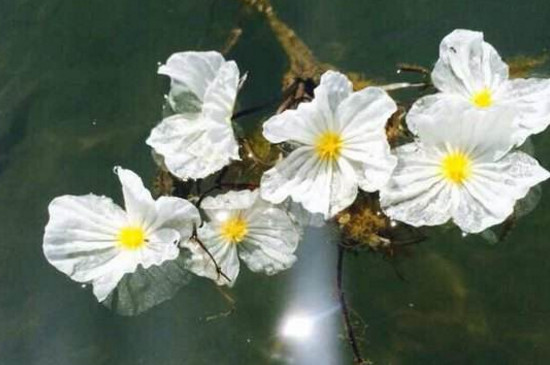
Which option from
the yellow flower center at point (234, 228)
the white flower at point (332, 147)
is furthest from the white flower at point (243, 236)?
the white flower at point (332, 147)

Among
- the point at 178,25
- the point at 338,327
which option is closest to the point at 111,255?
the point at 338,327

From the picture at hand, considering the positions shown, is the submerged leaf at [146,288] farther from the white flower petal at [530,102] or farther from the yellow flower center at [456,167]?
the white flower petal at [530,102]

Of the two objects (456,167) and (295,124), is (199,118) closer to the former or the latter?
(295,124)

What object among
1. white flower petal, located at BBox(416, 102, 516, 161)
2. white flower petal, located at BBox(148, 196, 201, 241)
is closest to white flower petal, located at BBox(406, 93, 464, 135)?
white flower petal, located at BBox(416, 102, 516, 161)

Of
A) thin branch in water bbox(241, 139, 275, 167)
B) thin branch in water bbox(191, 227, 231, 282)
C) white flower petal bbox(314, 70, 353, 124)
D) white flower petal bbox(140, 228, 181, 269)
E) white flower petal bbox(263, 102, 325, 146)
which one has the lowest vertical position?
thin branch in water bbox(191, 227, 231, 282)

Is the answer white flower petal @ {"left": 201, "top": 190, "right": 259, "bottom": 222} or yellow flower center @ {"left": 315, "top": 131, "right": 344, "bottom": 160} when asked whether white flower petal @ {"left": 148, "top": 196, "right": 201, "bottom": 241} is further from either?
yellow flower center @ {"left": 315, "top": 131, "right": 344, "bottom": 160}

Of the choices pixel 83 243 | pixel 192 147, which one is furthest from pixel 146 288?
pixel 192 147
